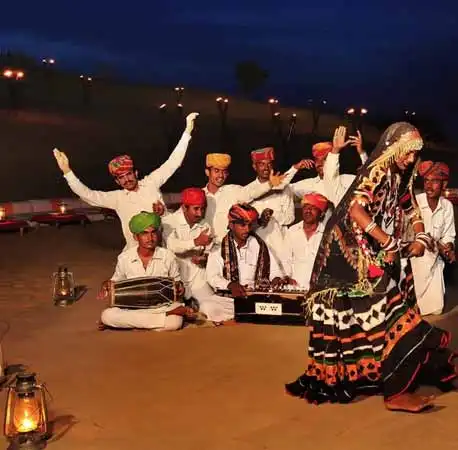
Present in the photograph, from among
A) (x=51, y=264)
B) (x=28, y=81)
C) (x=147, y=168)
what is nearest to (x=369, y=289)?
(x=51, y=264)

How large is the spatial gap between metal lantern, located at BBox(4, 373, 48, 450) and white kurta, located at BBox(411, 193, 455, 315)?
4.45 m

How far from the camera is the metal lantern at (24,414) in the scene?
5059 mm

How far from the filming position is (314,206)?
324 inches

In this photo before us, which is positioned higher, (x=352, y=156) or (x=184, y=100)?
(x=184, y=100)

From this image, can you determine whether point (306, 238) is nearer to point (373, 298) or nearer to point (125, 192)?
point (125, 192)

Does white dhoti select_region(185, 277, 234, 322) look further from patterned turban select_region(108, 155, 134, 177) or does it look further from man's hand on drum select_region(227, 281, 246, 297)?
patterned turban select_region(108, 155, 134, 177)

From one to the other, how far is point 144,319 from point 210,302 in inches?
29.0

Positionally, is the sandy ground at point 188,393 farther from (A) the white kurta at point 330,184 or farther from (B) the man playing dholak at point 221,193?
(A) the white kurta at point 330,184

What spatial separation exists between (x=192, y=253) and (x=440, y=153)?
101 ft

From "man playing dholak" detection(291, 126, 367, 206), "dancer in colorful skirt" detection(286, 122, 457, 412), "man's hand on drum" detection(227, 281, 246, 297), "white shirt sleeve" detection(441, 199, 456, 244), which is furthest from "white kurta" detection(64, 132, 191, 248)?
"dancer in colorful skirt" detection(286, 122, 457, 412)

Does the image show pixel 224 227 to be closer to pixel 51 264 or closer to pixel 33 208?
pixel 51 264

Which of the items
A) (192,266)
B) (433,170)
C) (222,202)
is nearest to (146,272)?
(192,266)

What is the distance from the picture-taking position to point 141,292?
313 inches

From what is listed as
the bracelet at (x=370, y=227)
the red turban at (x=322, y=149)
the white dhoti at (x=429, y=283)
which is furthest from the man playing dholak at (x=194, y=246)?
the bracelet at (x=370, y=227)
